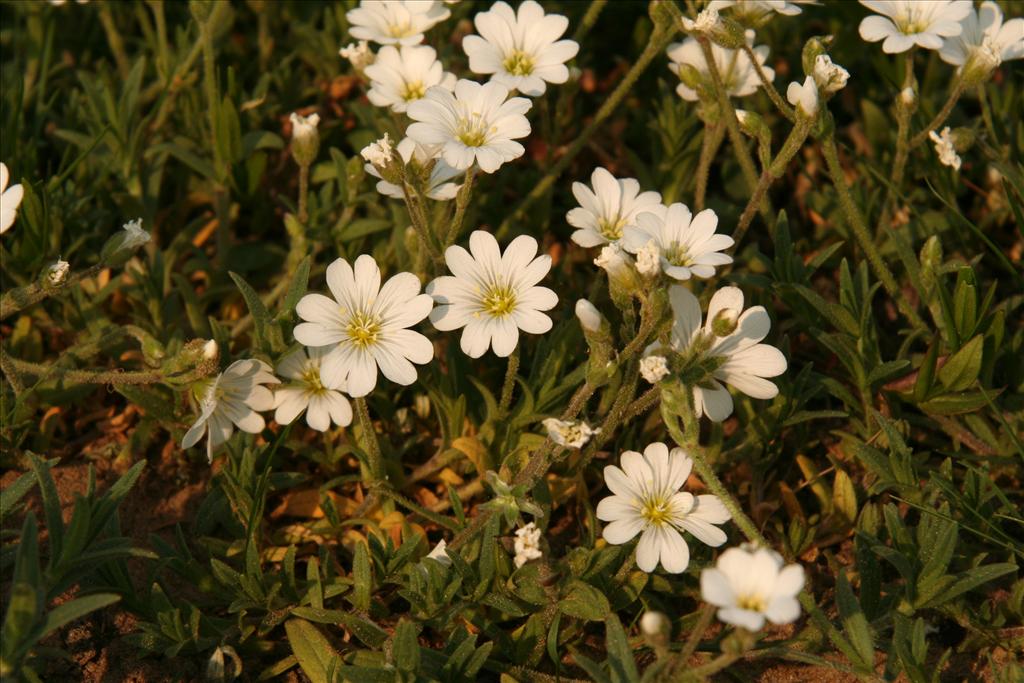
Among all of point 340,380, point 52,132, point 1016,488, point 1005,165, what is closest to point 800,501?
point 1016,488

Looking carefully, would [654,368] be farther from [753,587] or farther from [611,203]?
[611,203]

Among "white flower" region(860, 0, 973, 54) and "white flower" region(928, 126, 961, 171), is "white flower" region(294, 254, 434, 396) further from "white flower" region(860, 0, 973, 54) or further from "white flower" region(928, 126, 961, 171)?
"white flower" region(928, 126, 961, 171)

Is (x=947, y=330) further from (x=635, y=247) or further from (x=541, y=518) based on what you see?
(x=541, y=518)

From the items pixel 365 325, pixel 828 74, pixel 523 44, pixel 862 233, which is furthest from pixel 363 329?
pixel 862 233

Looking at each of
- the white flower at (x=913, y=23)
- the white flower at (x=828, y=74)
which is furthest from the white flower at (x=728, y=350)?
the white flower at (x=913, y=23)

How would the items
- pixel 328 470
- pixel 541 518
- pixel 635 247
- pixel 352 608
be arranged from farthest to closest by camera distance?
pixel 328 470
pixel 352 608
pixel 541 518
pixel 635 247

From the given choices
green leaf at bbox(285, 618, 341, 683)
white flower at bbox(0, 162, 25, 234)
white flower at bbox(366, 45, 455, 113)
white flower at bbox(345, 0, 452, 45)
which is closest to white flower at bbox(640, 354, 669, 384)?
green leaf at bbox(285, 618, 341, 683)

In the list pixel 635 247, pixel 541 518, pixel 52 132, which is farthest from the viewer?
pixel 52 132
